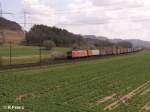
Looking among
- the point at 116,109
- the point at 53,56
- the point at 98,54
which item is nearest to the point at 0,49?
the point at 53,56

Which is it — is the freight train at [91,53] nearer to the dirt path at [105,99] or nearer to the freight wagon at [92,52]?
the freight wagon at [92,52]

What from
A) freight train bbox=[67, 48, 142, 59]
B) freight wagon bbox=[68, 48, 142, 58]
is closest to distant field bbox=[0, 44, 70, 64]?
freight train bbox=[67, 48, 142, 59]

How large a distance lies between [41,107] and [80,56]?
5655 cm

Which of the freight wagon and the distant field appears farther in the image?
the freight wagon

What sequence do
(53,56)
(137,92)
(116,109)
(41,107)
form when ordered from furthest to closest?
(53,56), (137,92), (116,109), (41,107)

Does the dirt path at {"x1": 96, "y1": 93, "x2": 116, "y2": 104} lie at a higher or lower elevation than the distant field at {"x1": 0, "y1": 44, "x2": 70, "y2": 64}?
lower

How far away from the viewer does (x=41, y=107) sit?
15484 millimetres

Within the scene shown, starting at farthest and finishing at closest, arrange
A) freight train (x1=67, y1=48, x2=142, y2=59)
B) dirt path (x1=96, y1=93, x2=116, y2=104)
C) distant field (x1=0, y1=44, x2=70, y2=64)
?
freight train (x1=67, y1=48, x2=142, y2=59) → distant field (x1=0, y1=44, x2=70, y2=64) → dirt path (x1=96, y1=93, x2=116, y2=104)

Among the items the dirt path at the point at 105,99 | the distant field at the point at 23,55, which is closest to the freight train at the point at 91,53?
the distant field at the point at 23,55

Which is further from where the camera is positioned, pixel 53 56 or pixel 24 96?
pixel 53 56

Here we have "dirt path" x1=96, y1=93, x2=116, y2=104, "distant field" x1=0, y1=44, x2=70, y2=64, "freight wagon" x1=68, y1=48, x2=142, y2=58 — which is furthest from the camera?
"freight wagon" x1=68, y1=48, x2=142, y2=58

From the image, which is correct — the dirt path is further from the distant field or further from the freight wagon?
the freight wagon

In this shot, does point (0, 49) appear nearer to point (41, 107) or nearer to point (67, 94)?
point (67, 94)

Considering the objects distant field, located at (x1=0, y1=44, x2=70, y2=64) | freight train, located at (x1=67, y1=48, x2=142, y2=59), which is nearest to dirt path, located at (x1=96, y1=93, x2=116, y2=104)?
distant field, located at (x1=0, y1=44, x2=70, y2=64)
